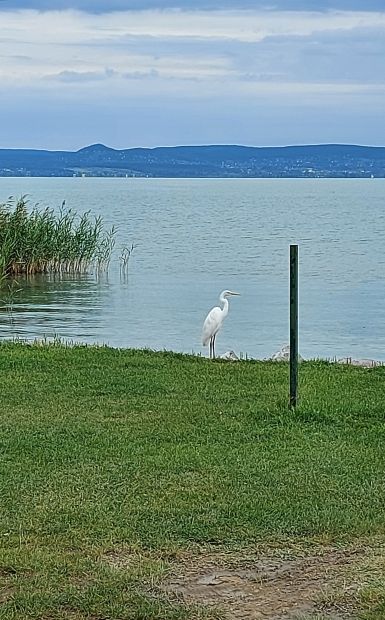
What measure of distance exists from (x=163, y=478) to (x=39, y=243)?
72.2ft

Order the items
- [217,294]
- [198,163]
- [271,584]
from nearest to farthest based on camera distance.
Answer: [271,584] → [217,294] → [198,163]

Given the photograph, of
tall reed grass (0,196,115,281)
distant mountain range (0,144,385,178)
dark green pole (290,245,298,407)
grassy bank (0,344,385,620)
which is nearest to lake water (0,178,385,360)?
tall reed grass (0,196,115,281)

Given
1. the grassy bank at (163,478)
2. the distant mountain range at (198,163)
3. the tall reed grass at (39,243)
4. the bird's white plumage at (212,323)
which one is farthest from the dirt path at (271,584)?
the distant mountain range at (198,163)

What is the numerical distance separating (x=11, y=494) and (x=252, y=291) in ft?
73.4

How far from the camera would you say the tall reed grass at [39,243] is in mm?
26734

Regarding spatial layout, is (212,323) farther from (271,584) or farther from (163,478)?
(271,584)

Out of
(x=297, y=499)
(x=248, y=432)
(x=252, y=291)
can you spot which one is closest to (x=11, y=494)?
(x=297, y=499)

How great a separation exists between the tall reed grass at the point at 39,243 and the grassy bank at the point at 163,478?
53.7ft

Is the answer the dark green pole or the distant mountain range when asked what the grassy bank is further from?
the distant mountain range

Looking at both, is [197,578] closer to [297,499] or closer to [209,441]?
[297,499]

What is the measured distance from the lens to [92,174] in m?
156

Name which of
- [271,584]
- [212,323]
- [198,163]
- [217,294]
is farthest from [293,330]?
[198,163]

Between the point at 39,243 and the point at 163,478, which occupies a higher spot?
the point at 39,243

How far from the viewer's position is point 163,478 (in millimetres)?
6602
